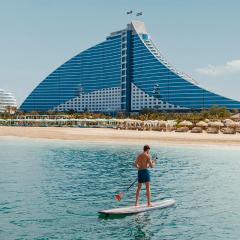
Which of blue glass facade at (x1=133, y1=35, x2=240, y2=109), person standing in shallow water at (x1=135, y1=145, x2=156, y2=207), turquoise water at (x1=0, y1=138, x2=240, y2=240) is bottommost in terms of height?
turquoise water at (x1=0, y1=138, x2=240, y2=240)

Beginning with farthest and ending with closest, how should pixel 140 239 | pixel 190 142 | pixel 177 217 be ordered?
pixel 190 142
pixel 177 217
pixel 140 239

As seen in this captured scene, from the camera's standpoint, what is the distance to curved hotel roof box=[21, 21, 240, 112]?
157250mm

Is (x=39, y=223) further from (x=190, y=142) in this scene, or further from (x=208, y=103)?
(x=208, y=103)

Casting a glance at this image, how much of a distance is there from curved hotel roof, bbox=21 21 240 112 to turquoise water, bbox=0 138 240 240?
410 feet

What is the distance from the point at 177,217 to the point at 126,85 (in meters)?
162

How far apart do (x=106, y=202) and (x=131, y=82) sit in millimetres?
160317

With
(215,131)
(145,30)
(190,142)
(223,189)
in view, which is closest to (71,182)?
(223,189)

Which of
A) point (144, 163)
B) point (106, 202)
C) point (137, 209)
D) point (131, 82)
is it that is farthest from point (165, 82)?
point (137, 209)

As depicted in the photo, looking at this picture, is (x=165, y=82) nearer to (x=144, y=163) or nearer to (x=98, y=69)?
(x=98, y=69)

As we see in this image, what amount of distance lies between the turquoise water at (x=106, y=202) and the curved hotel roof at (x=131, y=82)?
12495cm

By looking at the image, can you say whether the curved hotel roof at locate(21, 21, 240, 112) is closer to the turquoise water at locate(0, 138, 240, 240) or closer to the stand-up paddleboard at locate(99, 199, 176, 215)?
the turquoise water at locate(0, 138, 240, 240)

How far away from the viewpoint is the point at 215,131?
71250 mm

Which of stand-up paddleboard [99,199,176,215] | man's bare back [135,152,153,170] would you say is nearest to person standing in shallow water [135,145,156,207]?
man's bare back [135,152,153,170]

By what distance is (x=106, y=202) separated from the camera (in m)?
16.7
